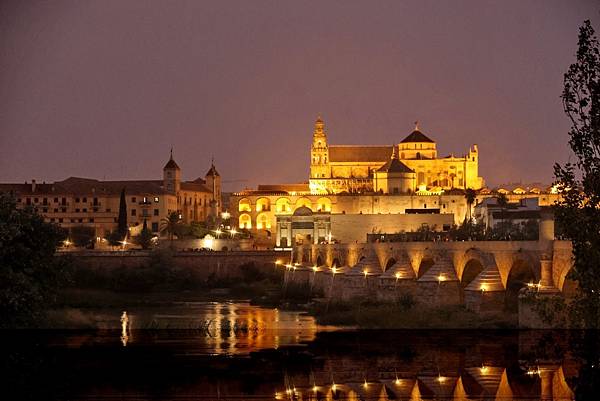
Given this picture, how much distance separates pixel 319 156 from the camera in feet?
376

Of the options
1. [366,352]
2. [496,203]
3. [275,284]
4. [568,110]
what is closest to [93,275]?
[275,284]

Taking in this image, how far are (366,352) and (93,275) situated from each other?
41354mm

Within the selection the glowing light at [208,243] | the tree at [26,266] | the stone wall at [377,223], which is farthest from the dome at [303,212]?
Answer: the tree at [26,266]

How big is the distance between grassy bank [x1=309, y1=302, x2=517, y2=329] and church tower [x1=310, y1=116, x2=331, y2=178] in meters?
68.7

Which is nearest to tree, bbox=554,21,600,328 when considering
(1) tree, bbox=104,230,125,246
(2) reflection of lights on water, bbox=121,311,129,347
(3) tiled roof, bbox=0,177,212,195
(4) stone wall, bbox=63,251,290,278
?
(2) reflection of lights on water, bbox=121,311,129,347

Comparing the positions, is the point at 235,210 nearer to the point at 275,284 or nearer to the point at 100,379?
the point at 275,284

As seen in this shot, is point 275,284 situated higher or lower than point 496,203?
lower

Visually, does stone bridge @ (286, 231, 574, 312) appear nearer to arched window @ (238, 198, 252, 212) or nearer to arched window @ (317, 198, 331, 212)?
arched window @ (317, 198, 331, 212)

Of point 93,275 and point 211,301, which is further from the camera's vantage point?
point 93,275

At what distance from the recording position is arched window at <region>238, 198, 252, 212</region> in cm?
10844

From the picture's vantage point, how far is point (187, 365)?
28.4 metres

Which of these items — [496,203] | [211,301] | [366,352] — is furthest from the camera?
[496,203]

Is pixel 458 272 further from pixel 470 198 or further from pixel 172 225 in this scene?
pixel 470 198

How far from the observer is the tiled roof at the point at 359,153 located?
115 meters
